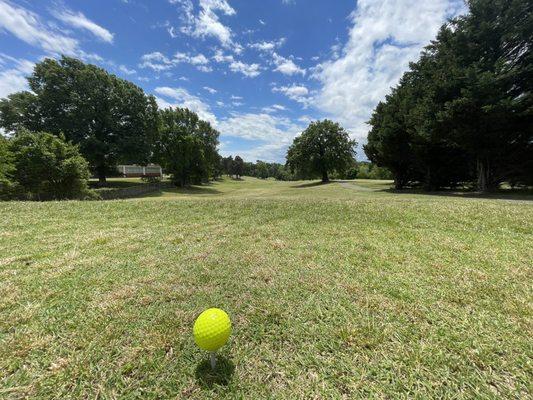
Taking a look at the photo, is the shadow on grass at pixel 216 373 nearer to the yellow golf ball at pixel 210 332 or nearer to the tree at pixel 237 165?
the yellow golf ball at pixel 210 332

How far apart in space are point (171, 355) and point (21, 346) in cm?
151

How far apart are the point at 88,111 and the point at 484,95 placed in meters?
38.8

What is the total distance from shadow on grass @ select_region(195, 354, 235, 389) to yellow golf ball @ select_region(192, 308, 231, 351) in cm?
33

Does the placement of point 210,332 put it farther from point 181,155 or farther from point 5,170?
point 181,155

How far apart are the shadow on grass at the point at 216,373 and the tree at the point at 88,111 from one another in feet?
114

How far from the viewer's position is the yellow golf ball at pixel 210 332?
6.37 ft

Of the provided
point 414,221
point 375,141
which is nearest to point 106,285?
point 414,221

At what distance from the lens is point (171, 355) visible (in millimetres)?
2318

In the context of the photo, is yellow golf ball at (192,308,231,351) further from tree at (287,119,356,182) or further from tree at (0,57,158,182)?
tree at (287,119,356,182)

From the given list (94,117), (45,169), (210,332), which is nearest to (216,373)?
(210,332)

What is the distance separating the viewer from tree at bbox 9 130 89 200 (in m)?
17.3

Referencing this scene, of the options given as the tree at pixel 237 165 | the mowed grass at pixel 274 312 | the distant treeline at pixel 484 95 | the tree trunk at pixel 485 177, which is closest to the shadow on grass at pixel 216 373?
the mowed grass at pixel 274 312

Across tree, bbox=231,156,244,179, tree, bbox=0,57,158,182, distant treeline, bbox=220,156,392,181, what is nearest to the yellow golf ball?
tree, bbox=0,57,158,182

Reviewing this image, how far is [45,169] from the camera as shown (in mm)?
17297
